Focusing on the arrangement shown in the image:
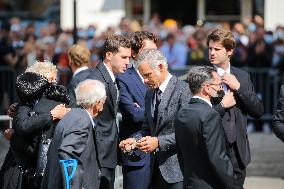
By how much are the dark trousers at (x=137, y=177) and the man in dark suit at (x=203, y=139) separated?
156cm

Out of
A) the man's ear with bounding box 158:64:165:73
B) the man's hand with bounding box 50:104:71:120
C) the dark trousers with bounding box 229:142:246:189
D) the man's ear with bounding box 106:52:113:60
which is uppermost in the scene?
the man's ear with bounding box 106:52:113:60

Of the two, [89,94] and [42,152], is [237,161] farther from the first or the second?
[42,152]

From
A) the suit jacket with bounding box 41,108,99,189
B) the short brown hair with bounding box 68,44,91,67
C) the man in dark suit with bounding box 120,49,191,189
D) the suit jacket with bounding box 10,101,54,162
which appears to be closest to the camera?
the suit jacket with bounding box 41,108,99,189

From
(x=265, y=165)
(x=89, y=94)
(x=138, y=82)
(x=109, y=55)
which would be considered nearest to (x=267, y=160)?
(x=265, y=165)

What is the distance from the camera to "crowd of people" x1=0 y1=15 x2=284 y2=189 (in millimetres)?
6973

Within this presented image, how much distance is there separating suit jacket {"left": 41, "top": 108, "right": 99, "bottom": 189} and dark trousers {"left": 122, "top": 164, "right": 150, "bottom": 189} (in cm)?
122

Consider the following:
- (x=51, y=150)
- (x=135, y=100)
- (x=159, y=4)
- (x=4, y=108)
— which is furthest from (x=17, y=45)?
(x=51, y=150)

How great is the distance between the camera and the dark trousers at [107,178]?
27.8 ft

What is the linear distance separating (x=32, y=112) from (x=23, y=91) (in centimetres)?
21

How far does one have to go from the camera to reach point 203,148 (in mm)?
6848

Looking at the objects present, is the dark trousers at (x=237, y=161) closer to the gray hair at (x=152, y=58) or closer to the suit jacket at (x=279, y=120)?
the suit jacket at (x=279, y=120)

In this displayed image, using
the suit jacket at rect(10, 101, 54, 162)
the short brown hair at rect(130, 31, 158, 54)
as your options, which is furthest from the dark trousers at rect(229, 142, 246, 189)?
the suit jacket at rect(10, 101, 54, 162)

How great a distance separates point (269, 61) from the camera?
16.2 metres

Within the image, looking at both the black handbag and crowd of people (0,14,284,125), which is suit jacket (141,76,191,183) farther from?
crowd of people (0,14,284,125)
